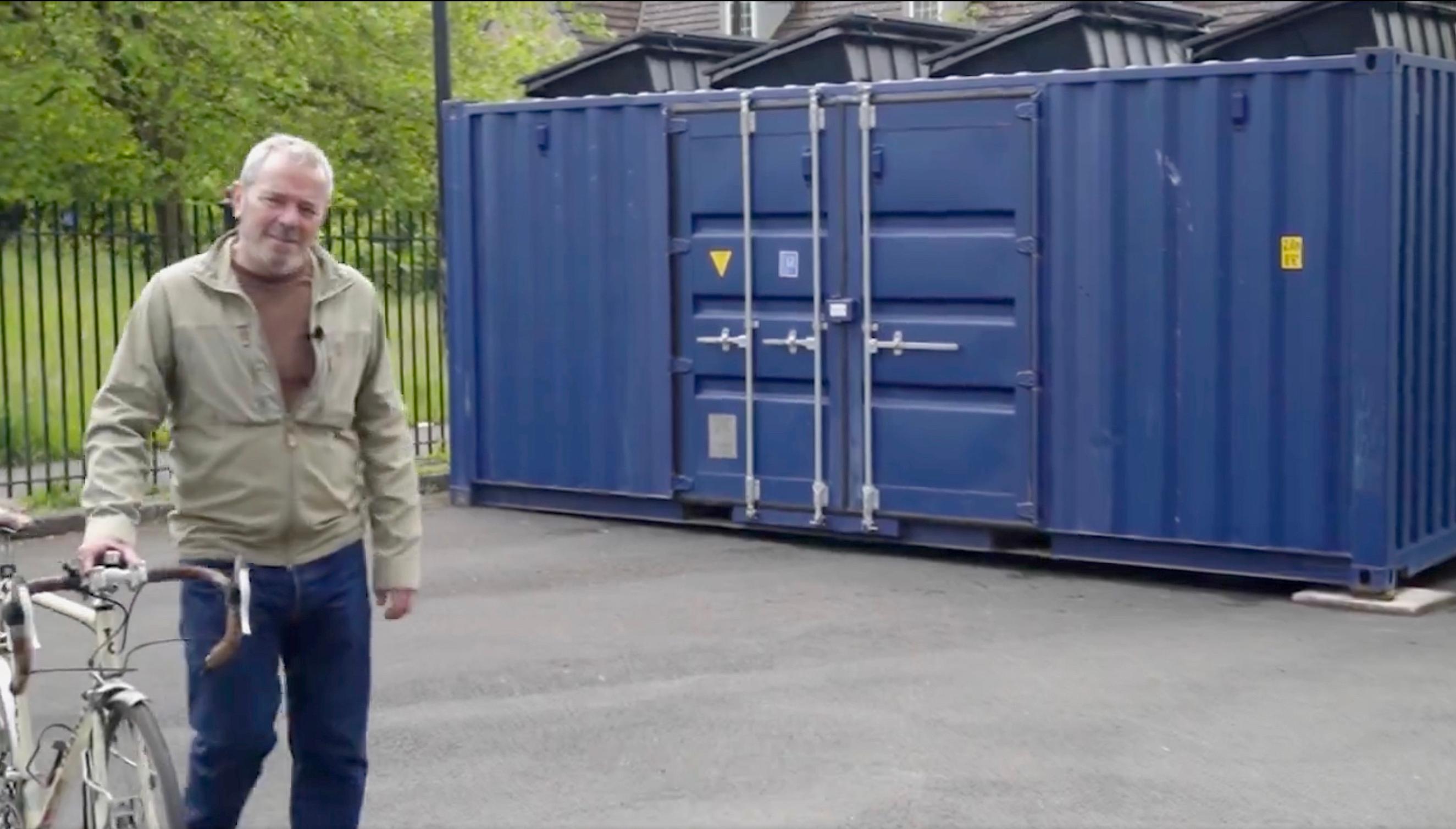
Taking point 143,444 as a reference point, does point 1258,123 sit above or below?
above

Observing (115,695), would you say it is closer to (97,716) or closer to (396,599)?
(97,716)

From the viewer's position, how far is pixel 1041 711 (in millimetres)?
7895

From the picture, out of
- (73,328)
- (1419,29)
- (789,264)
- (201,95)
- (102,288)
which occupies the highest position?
(201,95)

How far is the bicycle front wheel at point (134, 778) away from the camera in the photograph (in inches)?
175

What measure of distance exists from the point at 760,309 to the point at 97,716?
7.48 meters

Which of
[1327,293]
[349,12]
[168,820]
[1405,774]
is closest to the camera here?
[168,820]

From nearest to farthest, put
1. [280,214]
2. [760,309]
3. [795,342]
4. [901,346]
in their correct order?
[280,214] → [901,346] → [795,342] → [760,309]

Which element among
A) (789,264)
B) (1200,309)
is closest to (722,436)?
(789,264)

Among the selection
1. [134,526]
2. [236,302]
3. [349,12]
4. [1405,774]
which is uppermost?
[349,12]

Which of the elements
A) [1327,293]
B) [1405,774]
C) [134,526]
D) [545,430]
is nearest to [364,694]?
[134,526]

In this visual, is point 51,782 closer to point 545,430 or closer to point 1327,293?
point 1327,293

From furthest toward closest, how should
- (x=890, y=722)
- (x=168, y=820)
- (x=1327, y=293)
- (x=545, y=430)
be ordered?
(x=545, y=430) → (x=1327, y=293) → (x=890, y=722) → (x=168, y=820)

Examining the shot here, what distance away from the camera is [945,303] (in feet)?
36.5

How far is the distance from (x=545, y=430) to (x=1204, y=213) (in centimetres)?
443
